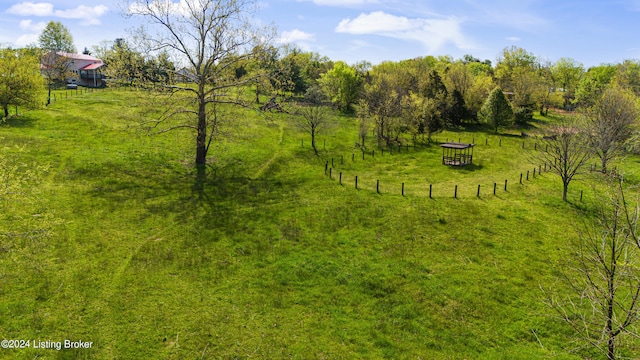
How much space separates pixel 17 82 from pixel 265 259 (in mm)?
40311

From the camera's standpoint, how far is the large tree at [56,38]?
324 ft

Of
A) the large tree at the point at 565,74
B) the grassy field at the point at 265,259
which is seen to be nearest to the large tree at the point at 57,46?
the grassy field at the point at 265,259

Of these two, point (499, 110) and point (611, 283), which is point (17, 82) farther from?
point (499, 110)

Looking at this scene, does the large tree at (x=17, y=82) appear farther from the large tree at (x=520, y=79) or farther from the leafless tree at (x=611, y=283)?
the large tree at (x=520, y=79)

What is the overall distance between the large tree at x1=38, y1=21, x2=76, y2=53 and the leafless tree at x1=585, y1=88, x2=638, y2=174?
11898 centimetres

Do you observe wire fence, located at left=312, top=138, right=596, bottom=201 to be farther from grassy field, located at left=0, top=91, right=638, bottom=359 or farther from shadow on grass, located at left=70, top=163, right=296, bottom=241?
shadow on grass, located at left=70, top=163, right=296, bottom=241

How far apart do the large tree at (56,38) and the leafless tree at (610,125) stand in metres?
119

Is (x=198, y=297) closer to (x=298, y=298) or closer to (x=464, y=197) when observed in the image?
(x=298, y=298)

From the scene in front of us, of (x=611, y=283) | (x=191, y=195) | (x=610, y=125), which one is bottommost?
(x=191, y=195)

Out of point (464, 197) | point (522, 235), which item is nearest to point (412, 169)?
point (464, 197)

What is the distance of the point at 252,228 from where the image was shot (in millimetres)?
24797

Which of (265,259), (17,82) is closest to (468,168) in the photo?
(265,259)

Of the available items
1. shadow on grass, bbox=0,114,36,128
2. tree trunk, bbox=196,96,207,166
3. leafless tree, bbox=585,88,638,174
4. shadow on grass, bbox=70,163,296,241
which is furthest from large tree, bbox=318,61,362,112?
shadow on grass, bbox=0,114,36,128

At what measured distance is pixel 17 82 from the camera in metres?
41.7
